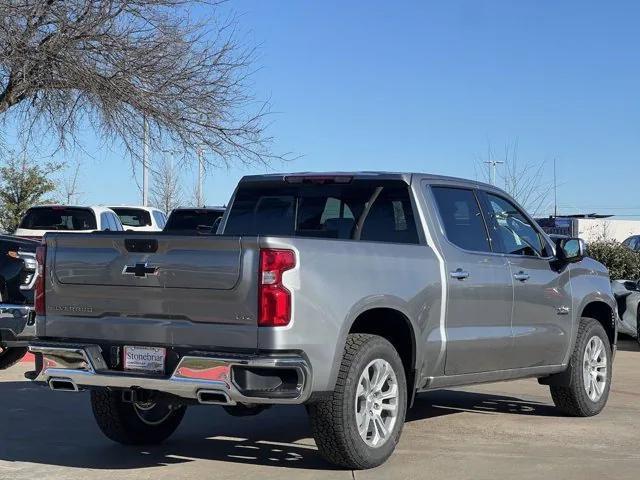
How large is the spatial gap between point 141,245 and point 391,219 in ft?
6.95

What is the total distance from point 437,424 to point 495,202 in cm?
194

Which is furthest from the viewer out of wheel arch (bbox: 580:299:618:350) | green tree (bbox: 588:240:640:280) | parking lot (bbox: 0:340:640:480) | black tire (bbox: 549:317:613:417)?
green tree (bbox: 588:240:640:280)

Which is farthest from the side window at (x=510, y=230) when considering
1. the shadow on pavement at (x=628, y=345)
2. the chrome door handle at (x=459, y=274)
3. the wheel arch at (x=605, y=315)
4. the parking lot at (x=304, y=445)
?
the shadow on pavement at (x=628, y=345)

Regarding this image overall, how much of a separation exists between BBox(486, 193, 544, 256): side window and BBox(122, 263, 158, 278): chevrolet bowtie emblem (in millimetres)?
3070

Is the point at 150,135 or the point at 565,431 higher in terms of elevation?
the point at 150,135

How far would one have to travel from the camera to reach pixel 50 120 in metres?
17.7

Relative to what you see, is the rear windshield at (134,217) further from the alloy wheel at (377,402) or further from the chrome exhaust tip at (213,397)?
the chrome exhaust tip at (213,397)

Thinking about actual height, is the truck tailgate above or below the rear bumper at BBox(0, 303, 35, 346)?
above

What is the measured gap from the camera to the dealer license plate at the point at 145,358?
6.27 metres

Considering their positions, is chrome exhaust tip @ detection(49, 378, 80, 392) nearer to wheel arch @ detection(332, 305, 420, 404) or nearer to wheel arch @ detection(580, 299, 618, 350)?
wheel arch @ detection(332, 305, 420, 404)

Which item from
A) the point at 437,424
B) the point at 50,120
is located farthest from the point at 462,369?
the point at 50,120

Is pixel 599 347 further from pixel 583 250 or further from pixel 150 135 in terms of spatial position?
pixel 150 135

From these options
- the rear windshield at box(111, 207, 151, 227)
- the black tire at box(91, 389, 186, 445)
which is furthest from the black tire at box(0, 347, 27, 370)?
the rear windshield at box(111, 207, 151, 227)

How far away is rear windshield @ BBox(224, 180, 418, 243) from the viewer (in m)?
7.64
